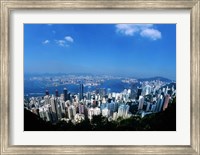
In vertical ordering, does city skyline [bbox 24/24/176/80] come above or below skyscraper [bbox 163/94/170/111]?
above

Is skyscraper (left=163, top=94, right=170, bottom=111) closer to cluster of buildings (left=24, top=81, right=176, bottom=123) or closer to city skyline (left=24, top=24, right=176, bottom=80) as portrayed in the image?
cluster of buildings (left=24, top=81, right=176, bottom=123)

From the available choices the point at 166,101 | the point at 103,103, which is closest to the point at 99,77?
the point at 103,103

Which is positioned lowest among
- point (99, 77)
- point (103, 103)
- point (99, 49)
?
point (103, 103)

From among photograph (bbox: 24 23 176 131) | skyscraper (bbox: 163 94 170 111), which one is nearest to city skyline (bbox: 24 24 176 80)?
photograph (bbox: 24 23 176 131)

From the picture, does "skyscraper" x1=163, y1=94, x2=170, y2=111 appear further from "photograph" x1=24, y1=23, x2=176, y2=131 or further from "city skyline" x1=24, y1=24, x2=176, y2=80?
"city skyline" x1=24, y1=24, x2=176, y2=80

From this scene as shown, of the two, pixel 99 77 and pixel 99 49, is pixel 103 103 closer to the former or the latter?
pixel 99 77

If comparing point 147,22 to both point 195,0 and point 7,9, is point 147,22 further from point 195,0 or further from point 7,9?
point 7,9

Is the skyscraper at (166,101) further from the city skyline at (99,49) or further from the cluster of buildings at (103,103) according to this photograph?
the city skyline at (99,49)

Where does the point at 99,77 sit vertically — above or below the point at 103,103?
above
